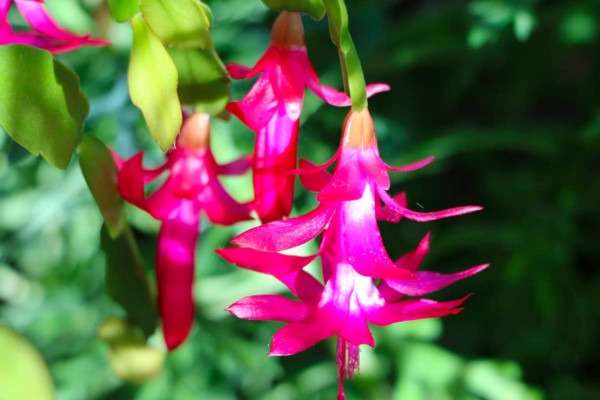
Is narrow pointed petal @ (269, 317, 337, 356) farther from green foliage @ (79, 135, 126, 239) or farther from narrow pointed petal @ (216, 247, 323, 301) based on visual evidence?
green foliage @ (79, 135, 126, 239)

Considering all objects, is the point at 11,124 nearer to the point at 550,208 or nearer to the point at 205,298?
the point at 205,298

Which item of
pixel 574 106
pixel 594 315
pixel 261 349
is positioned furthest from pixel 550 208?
pixel 261 349

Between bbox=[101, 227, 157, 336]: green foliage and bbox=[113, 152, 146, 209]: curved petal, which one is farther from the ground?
bbox=[113, 152, 146, 209]: curved petal

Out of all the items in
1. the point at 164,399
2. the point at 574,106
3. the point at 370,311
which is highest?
the point at 370,311

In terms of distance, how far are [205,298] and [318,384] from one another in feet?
0.64

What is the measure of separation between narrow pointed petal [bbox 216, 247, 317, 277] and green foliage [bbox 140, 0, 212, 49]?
0.41 feet

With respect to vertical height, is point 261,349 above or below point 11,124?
below

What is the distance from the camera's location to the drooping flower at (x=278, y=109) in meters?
0.62

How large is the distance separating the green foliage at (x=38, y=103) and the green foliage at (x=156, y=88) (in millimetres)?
58

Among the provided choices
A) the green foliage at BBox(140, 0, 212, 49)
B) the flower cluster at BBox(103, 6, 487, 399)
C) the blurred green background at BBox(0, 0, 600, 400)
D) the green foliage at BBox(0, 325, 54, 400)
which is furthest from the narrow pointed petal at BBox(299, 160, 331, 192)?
the blurred green background at BBox(0, 0, 600, 400)

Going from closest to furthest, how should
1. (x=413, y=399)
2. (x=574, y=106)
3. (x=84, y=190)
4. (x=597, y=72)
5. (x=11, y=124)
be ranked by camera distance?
1. (x=11, y=124)
2. (x=413, y=399)
3. (x=84, y=190)
4. (x=597, y=72)
5. (x=574, y=106)

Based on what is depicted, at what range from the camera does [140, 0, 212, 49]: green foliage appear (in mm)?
574

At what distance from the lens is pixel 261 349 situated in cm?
133

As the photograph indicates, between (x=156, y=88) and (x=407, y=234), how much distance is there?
929 mm
